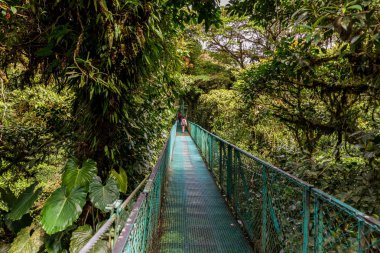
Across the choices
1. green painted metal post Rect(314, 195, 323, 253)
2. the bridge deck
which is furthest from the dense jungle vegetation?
the bridge deck

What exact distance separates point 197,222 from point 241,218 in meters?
0.60

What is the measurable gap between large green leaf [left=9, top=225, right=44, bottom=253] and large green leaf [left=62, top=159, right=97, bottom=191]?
636mm

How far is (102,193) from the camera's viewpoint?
2422mm

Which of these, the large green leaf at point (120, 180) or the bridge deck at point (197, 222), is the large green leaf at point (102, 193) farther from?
the bridge deck at point (197, 222)

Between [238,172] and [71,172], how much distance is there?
225cm

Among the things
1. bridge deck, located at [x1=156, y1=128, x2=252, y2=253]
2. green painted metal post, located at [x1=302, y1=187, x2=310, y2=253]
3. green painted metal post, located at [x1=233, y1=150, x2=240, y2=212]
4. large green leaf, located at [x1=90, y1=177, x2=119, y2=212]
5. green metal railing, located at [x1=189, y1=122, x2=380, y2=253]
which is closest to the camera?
green metal railing, located at [x1=189, y1=122, x2=380, y2=253]

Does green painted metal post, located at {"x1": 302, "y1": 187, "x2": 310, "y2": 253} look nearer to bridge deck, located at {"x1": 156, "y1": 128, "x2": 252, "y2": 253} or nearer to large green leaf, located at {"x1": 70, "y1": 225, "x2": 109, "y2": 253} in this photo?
bridge deck, located at {"x1": 156, "y1": 128, "x2": 252, "y2": 253}

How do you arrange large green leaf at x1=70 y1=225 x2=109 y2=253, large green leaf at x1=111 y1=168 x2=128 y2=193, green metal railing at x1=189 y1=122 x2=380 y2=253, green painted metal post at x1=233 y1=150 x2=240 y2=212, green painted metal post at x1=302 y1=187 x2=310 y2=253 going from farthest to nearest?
green painted metal post at x1=233 y1=150 x2=240 y2=212
large green leaf at x1=111 y1=168 x2=128 y2=193
large green leaf at x1=70 y1=225 x2=109 y2=253
green painted metal post at x1=302 y1=187 x2=310 y2=253
green metal railing at x1=189 y1=122 x2=380 y2=253

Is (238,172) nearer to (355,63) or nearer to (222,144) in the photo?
(222,144)

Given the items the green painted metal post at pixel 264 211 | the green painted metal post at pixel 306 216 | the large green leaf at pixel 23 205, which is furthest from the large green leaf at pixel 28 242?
the green painted metal post at pixel 306 216

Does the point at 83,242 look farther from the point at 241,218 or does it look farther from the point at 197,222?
the point at 241,218

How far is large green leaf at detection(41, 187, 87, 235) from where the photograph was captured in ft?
7.21

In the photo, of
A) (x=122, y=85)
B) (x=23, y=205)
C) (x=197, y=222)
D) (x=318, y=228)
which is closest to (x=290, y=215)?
(x=318, y=228)

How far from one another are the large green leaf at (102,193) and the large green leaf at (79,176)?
0.06m
